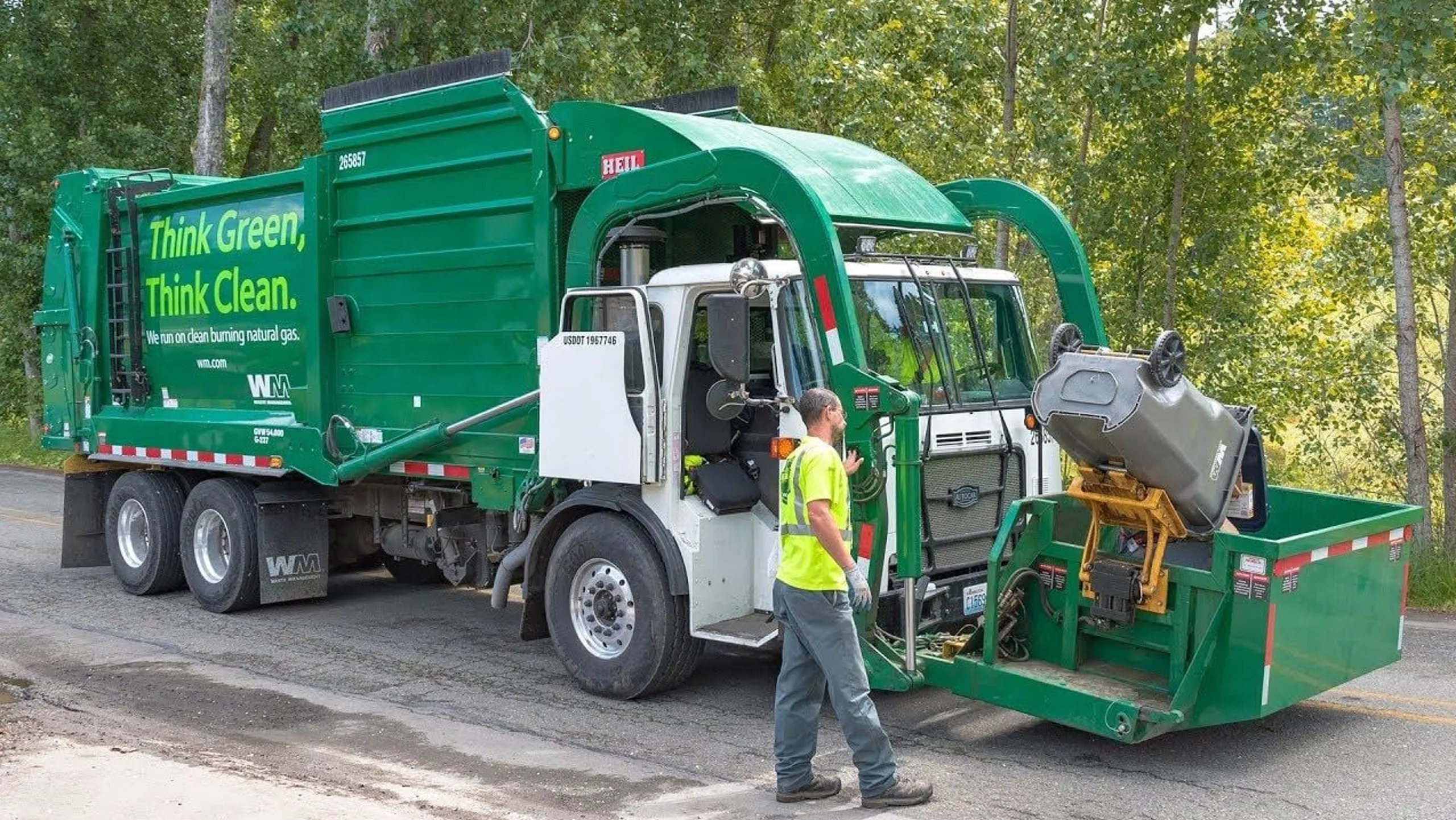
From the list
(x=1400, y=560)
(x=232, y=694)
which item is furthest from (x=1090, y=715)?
(x=232, y=694)

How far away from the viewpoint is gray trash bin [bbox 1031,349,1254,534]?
5.79 metres

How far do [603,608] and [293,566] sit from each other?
11.5 ft

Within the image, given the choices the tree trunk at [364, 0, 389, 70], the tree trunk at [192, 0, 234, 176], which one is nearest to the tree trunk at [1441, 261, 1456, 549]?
the tree trunk at [364, 0, 389, 70]

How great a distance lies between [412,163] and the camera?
28.8ft

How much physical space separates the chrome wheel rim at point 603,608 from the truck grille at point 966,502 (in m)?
1.62

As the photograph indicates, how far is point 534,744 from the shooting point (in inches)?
265

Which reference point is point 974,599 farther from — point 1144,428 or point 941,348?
point 1144,428

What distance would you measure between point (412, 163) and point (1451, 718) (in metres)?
6.55

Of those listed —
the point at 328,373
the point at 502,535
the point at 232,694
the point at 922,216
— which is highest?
the point at 922,216

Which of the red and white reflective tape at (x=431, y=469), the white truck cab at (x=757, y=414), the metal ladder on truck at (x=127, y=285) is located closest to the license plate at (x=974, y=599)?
the white truck cab at (x=757, y=414)

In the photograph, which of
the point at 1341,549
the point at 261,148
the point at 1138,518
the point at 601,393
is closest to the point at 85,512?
the point at 601,393

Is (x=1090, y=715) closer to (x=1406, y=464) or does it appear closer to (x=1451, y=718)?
(x=1451, y=718)

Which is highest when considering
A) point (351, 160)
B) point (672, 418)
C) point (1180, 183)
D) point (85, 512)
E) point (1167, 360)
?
point (1180, 183)

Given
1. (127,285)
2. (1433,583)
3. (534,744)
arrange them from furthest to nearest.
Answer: (127,285) → (1433,583) → (534,744)
